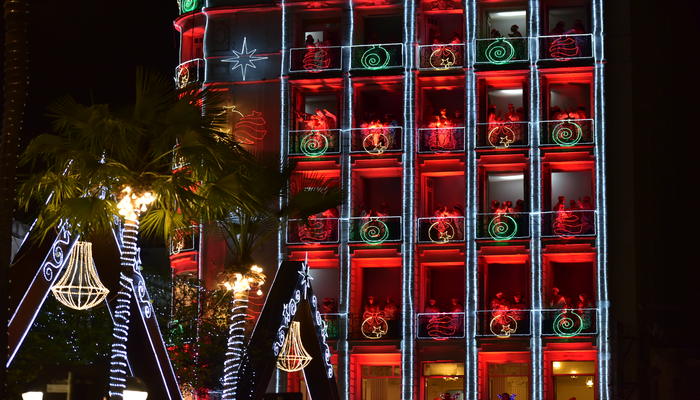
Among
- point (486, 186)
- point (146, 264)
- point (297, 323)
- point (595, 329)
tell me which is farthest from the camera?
point (146, 264)

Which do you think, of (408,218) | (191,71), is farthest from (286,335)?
(191,71)

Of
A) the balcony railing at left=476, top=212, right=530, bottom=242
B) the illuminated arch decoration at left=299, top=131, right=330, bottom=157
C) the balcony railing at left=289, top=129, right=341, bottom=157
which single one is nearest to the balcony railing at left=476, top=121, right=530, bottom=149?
the balcony railing at left=476, top=212, right=530, bottom=242

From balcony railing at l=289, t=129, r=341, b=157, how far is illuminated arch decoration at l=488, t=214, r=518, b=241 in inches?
238

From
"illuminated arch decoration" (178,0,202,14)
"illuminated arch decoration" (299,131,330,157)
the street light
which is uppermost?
"illuminated arch decoration" (178,0,202,14)

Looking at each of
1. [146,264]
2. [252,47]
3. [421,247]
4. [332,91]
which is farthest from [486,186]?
[146,264]

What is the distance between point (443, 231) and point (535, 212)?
3.15 m

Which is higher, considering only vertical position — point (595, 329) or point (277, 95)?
point (277, 95)

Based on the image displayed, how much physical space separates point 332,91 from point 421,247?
6.60 metres

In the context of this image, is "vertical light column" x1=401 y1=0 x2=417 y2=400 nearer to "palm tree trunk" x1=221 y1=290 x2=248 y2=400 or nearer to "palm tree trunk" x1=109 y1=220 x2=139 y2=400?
"palm tree trunk" x1=221 y1=290 x2=248 y2=400

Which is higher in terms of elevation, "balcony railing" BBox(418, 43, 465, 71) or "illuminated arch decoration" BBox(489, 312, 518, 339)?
"balcony railing" BBox(418, 43, 465, 71)

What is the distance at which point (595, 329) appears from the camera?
153 feet

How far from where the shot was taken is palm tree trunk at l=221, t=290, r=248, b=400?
28.8m

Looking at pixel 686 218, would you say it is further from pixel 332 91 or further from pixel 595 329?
pixel 332 91

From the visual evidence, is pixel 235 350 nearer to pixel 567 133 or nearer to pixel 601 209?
pixel 601 209
